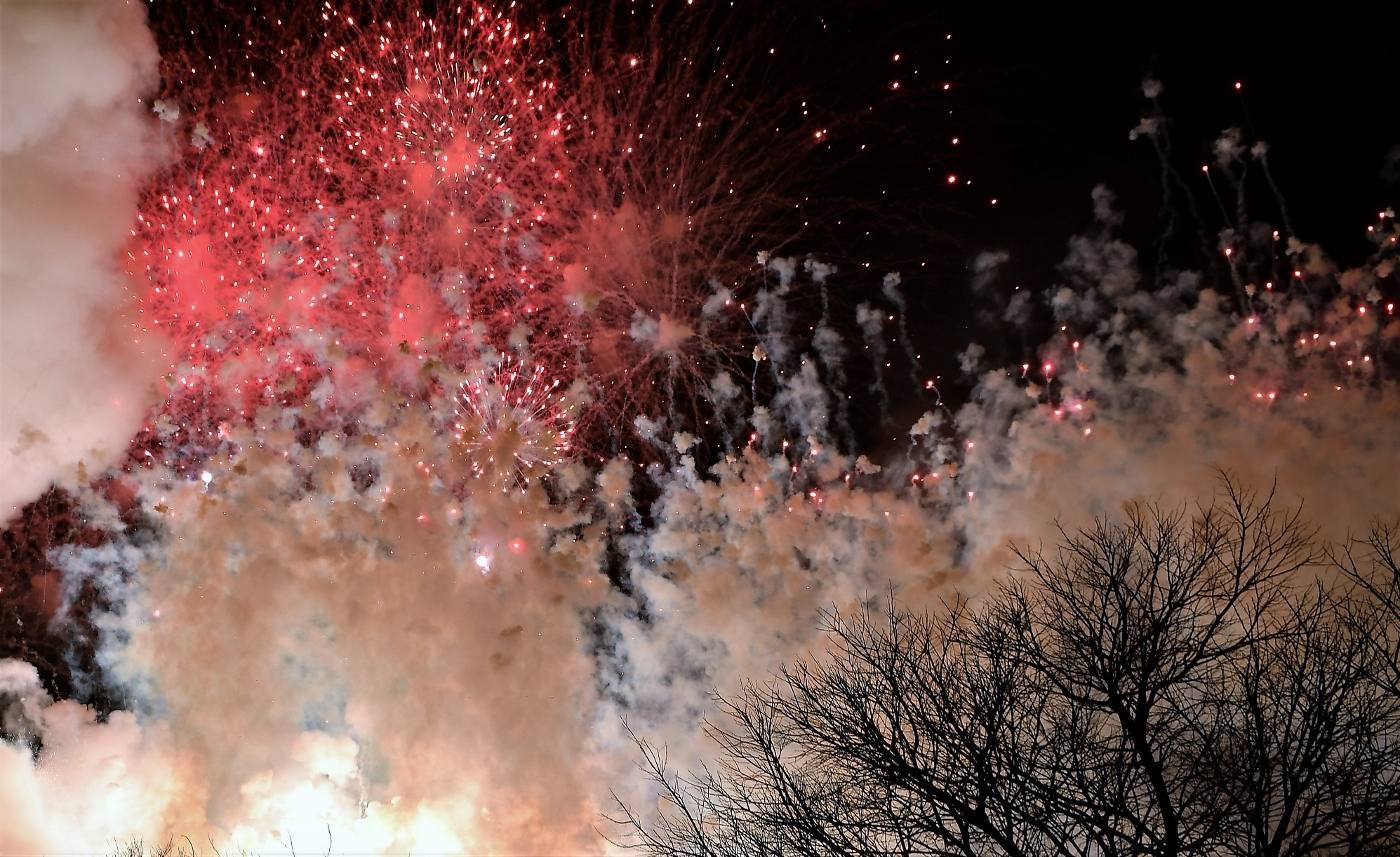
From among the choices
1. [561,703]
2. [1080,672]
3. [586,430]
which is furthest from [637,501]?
[1080,672]

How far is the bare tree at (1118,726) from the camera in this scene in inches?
302

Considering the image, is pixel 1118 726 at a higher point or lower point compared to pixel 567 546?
lower

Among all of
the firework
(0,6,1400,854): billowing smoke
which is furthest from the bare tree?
the firework

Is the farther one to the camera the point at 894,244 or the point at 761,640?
the point at 761,640

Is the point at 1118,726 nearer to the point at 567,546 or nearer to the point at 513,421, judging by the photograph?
the point at 567,546

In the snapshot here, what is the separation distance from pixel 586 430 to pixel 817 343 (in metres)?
3.06

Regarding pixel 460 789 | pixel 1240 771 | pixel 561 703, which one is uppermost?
pixel 561 703

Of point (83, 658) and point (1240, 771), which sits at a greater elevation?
point (83, 658)

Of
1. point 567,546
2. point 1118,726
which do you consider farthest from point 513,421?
point 1118,726

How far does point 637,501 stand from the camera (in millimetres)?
11695

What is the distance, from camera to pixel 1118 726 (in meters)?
9.06

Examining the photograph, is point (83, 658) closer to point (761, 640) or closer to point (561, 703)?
point (561, 703)

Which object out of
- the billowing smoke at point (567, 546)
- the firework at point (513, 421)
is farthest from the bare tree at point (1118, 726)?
the firework at point (513, 421)

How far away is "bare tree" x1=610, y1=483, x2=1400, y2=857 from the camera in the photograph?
7680mm
